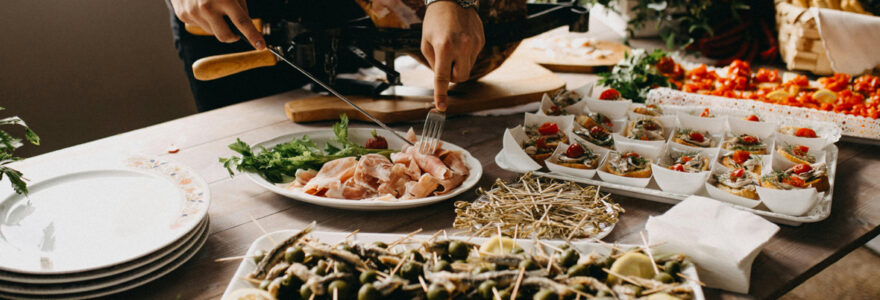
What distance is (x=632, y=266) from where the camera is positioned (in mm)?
1074

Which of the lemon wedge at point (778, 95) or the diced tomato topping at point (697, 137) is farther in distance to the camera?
the lemon wedge at point (778, 95)

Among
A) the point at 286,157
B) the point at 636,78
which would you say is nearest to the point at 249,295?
the point at 286,157

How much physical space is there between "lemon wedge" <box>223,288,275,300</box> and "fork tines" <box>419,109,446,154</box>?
2.48ft

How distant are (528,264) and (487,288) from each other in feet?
0.31

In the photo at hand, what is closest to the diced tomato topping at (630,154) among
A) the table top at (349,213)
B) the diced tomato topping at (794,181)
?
the table top at (349,213)

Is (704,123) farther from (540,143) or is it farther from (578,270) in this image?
(578,270)

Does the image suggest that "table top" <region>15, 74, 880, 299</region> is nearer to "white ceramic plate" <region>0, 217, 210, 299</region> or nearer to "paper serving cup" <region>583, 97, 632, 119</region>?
"white ceramic plate" <region>0, 217, 210, 299</region>

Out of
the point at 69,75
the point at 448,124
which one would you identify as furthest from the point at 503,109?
the point at 69,75

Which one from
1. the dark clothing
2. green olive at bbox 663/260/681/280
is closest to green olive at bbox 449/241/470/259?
green olive at bbox 663/260/681/280

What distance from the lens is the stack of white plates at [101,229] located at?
3.66 ft

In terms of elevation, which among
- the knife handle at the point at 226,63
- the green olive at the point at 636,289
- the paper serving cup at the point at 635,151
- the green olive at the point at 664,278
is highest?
the knife handle at the point at 226,63

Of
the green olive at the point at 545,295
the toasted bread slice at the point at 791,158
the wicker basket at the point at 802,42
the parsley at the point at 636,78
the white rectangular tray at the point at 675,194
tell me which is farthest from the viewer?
the wicker basket at the point at 802,42

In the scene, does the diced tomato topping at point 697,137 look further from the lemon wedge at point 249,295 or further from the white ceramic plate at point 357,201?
the lemon wedge at point 249,295

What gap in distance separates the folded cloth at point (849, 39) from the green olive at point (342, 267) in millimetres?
2253
